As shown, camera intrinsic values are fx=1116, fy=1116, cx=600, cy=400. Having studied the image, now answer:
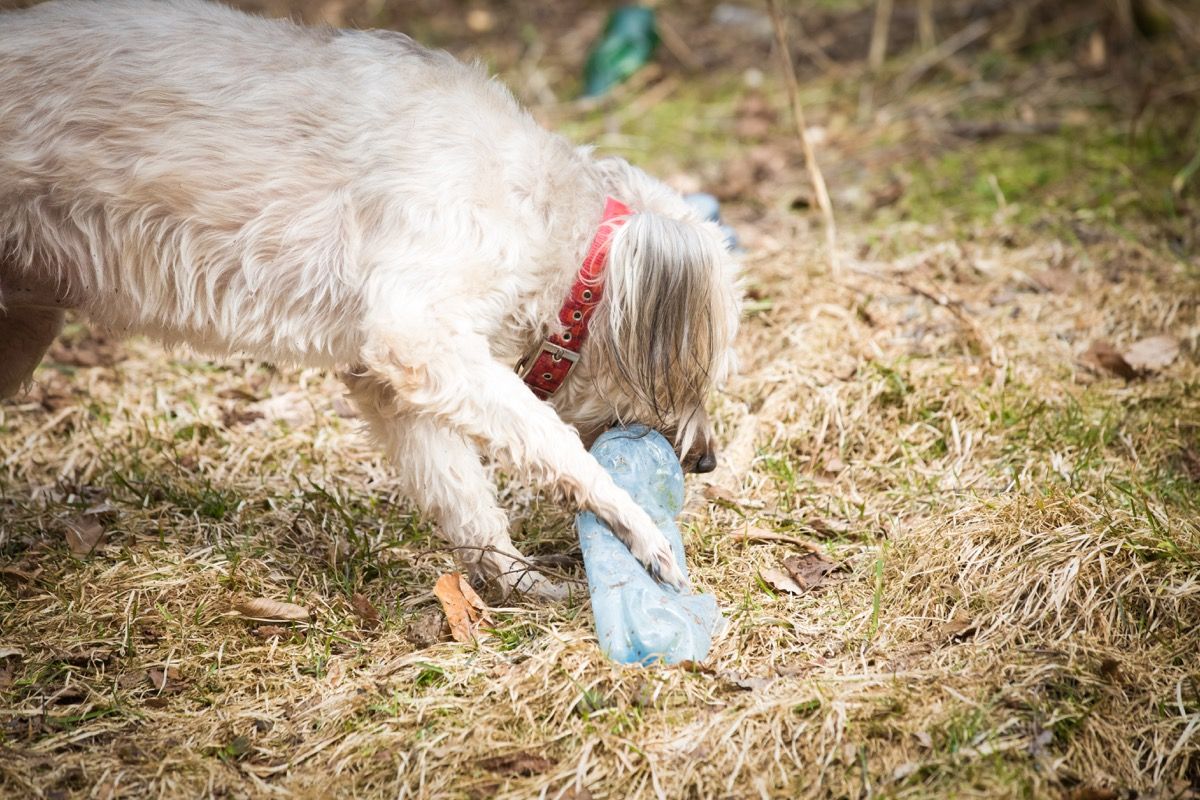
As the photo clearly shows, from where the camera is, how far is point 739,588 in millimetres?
3453

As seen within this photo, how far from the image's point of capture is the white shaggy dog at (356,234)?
3.21 m

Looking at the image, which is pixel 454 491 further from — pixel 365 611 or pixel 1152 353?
pixel 1152 353

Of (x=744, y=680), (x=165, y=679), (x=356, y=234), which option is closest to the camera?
(x=744, y=680)

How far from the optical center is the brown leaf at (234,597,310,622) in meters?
3.37

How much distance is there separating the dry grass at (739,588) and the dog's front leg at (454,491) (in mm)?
187

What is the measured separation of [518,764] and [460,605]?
73cm

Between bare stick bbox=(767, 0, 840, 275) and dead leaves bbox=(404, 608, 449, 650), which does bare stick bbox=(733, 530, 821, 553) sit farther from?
bare stick bbox=(767, 0, 840, 275)

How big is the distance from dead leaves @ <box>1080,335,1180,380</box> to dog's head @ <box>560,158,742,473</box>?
6.15 ft

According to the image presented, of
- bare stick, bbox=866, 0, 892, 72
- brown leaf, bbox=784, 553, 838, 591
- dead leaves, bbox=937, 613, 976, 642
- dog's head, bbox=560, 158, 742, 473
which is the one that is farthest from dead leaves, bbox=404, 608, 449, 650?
bare stick, bbox=866, 0, 892, 72

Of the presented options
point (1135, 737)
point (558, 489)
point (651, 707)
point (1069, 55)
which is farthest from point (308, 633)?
point (1069, 55)

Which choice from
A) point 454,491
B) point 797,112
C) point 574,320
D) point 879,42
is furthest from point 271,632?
point 879,42

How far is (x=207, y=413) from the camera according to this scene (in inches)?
184

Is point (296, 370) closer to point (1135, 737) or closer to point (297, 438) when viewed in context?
point (297, 438)

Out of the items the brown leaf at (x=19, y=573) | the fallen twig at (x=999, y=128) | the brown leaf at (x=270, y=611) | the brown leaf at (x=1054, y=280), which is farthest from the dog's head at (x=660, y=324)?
the fallen twig at (x=999, y=128)
